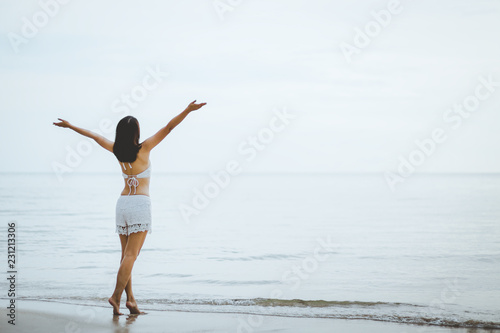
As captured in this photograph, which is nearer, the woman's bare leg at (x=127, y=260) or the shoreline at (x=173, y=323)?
the shoreline at (x=173, y=323)

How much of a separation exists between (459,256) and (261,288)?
222 inches

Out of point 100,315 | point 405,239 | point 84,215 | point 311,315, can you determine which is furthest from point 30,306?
point 84,215

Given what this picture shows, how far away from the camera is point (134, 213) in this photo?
537 centimetres

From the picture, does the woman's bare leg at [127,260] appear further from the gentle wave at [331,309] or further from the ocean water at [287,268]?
the ocean water at [287,268]

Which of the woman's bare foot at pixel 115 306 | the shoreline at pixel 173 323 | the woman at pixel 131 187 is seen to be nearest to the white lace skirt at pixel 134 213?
the woman at pixel 131 187

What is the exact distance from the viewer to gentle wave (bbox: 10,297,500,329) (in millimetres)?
6203

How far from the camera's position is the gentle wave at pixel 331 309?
6203 millimetres

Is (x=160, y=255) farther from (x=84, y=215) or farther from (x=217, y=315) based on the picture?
(x=84, y=215)

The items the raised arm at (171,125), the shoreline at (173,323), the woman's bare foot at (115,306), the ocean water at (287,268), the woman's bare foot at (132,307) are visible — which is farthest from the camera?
the ocean water at (287,268)

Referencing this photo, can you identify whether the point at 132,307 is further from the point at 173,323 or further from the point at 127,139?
the point at 127,139

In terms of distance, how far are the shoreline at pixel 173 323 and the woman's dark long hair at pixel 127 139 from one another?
161 cm

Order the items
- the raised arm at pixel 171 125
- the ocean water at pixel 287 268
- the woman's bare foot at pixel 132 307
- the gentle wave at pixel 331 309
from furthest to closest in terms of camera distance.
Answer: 1. the ocean water at pixel 287 268
2. the gentle wave at pixel 331 309
3. the woman's bare foot at pixel 132 307
4. the raised arm at pixel 171 125

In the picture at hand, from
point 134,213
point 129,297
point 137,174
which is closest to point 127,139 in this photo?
point 137,174

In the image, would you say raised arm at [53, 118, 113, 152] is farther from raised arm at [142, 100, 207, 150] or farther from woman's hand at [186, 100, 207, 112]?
woman's hand at [186, 100, 207, 112]
